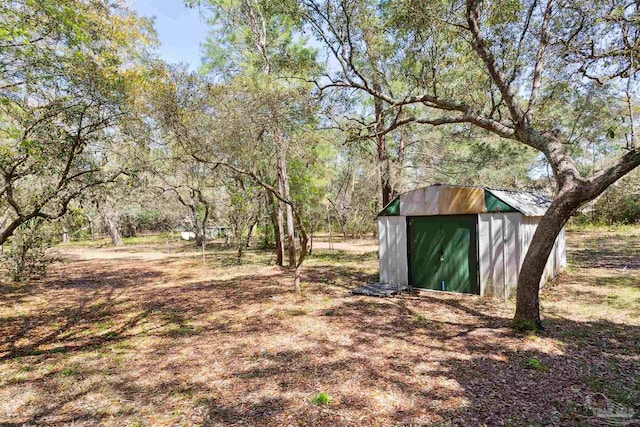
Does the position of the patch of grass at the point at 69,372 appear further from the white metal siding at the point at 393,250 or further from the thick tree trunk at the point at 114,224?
the thick tree trunk at the point at 114,224

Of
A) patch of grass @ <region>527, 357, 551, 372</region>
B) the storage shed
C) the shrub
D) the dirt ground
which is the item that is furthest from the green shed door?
the shrub

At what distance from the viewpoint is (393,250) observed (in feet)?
30.2

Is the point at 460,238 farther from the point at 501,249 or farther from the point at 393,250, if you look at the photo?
the point at 393,250

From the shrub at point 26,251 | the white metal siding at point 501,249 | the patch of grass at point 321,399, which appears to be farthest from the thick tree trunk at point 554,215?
the shrub at point 26,251

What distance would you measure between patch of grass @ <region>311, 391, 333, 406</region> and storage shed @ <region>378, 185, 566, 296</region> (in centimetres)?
535

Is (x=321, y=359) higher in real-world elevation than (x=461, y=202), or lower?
lower

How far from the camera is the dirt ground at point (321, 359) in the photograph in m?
3.47

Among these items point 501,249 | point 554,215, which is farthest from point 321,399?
point 501,249

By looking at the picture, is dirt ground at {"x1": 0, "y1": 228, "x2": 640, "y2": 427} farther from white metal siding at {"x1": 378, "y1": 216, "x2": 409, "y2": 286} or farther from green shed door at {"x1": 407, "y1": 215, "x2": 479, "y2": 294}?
white metal siding at {"x1": 378, "y1": 216, "x2": 409, "y2": 286}

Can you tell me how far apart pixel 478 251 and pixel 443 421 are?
208 inches

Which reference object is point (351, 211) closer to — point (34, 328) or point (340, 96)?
point (340, 96)

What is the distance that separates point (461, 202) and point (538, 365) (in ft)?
14.2

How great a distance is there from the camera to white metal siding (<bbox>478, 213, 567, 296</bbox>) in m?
7.39

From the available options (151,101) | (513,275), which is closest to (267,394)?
(513,275)
